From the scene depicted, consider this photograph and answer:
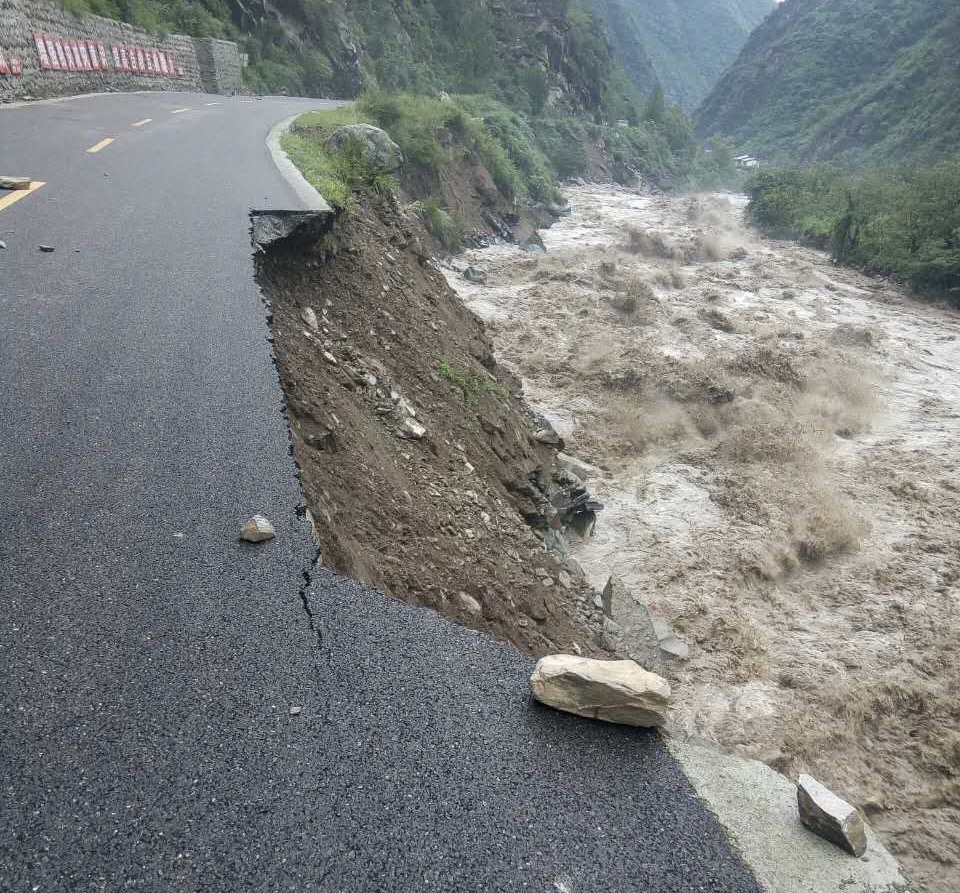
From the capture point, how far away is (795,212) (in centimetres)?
3538

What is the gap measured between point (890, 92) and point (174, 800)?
88937 mm

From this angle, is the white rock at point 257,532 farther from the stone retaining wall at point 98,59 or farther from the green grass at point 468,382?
the stone retaining wall at point 98,59

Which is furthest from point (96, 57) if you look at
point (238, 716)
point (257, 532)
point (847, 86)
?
point (847, 86)

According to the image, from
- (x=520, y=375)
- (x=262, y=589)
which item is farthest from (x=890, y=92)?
(x=262, y=589)

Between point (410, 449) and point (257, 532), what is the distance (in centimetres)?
349

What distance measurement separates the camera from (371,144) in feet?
42.2

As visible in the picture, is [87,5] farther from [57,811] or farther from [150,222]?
[57,811]

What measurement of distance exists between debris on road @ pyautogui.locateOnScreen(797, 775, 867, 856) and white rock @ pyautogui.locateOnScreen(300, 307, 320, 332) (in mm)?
5915

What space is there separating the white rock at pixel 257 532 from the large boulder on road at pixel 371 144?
35.6 feet

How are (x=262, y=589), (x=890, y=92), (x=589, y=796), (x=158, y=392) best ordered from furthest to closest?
1. (x=890, y=92)
2. (x=158, y=392)
3. (x=262, y=589)
4. (x=589, y=796)

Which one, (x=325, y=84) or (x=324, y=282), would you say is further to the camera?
(x=325, y=84)

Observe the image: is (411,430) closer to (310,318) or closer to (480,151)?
(310,318)

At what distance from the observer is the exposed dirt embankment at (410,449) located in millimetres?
4547

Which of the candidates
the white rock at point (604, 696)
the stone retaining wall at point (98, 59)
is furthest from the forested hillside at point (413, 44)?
the white rock at point (604, 696)
